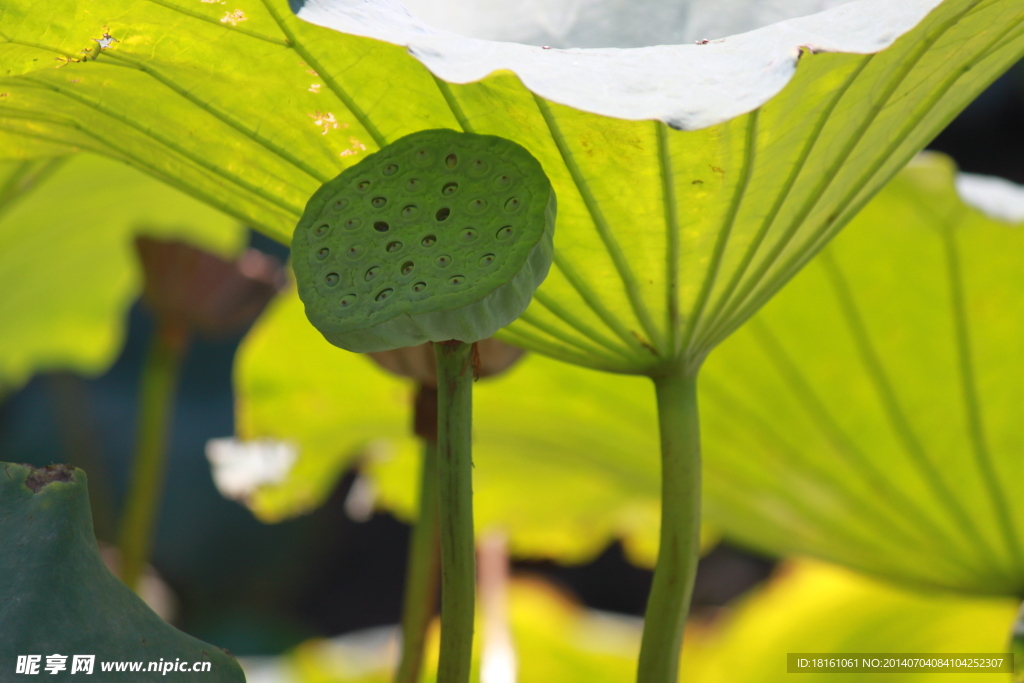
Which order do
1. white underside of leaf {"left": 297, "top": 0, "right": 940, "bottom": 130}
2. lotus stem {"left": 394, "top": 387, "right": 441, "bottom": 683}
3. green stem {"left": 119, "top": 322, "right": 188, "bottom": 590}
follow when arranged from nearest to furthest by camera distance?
1. white underside of leaf {"left": 297, "top": 0, "right": 940, "bottom": 130}
2. lotus stem {"left": 394, "top": 387, "right": 441, "bottom": 683}
3. green stem {"left": 119, "top": 322, "right": 188, "bottom": 590}

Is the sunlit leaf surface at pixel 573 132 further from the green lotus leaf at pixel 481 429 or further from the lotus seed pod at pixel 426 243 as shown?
the green lotus leaf at pixel 481 429

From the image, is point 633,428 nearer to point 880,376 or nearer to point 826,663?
point 880,376

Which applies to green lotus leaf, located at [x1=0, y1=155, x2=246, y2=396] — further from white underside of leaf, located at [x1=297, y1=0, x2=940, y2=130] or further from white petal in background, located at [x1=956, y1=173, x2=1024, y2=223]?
white petal in background, located at [x1=956, y1=173, x2=1024, y2=223]

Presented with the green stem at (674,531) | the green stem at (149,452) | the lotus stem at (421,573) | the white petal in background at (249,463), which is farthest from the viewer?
the white petal in background at (249,463)

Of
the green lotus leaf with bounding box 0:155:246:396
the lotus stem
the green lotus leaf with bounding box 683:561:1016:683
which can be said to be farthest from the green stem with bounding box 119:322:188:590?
the green lotus leaf with bounding box 683:561:1016:683

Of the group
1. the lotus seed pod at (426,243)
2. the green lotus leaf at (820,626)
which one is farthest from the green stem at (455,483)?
the green lotus leaf at (820,626)
